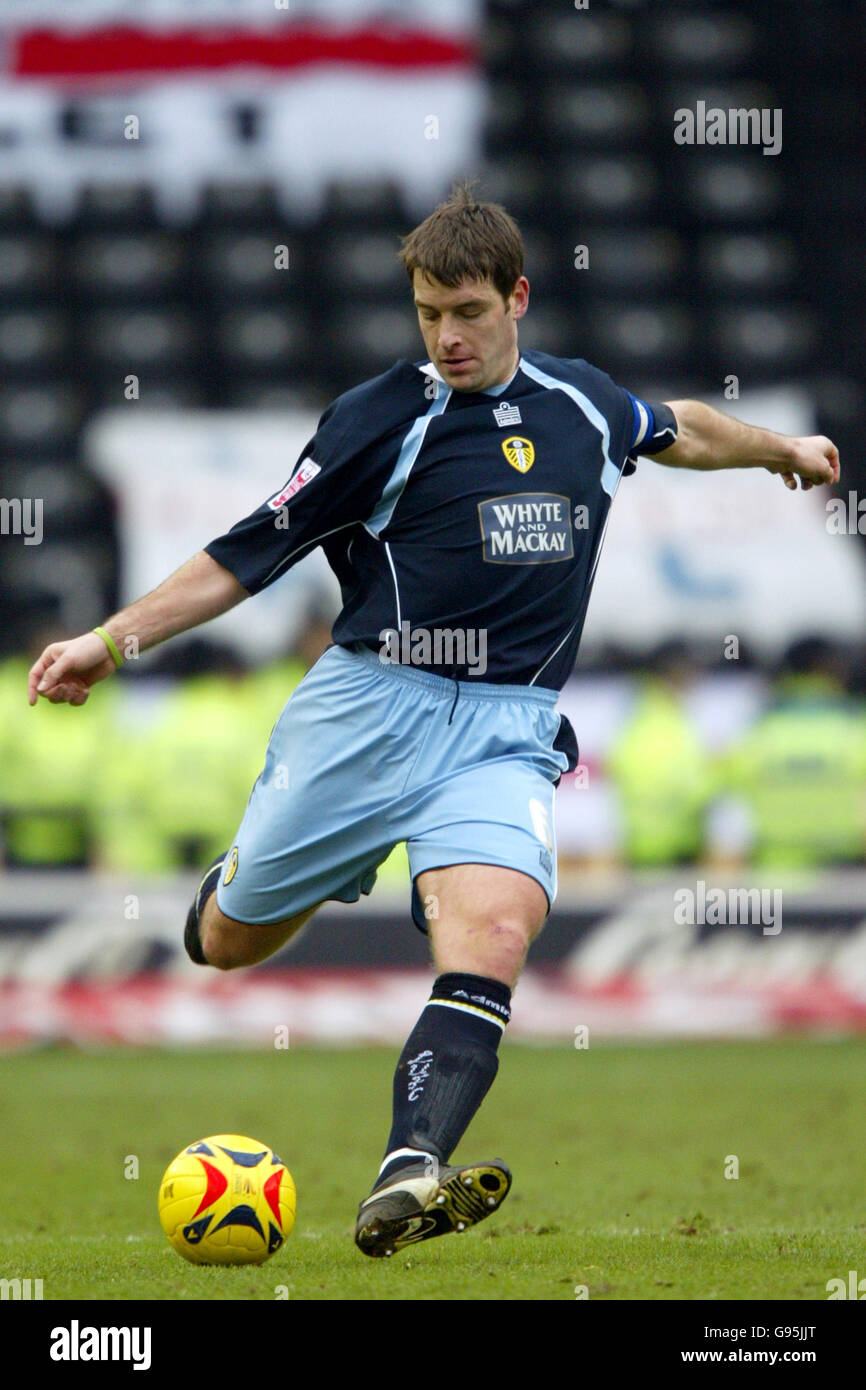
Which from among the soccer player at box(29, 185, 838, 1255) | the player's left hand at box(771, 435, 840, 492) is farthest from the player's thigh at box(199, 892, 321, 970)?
the player's left hand at box(771, 435, 840, 492)

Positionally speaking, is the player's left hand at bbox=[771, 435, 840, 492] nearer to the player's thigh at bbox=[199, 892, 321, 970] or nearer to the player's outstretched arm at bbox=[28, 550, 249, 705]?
the player's outstretched arm at bbox=[28, 550, 249, 705]

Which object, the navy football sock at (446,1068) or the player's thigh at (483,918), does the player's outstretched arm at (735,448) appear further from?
the navy football sock at (446,1068)

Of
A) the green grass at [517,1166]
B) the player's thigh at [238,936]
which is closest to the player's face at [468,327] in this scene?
the player's thigh at [238,936]

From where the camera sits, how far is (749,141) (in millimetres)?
20453

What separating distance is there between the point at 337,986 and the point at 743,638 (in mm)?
4320

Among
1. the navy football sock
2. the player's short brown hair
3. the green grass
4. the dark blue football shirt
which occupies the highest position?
the player's short brown hair

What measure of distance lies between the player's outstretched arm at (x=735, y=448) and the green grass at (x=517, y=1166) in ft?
6.84

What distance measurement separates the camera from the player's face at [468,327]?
4895mm

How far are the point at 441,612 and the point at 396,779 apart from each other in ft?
1.41

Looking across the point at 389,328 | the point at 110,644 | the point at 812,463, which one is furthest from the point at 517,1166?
the point at 389,328

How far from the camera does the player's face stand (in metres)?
4.89

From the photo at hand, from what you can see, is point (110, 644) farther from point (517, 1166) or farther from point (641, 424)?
point (517, 1166)

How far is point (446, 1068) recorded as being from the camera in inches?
180

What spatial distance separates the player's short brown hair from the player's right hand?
118 centimetres
